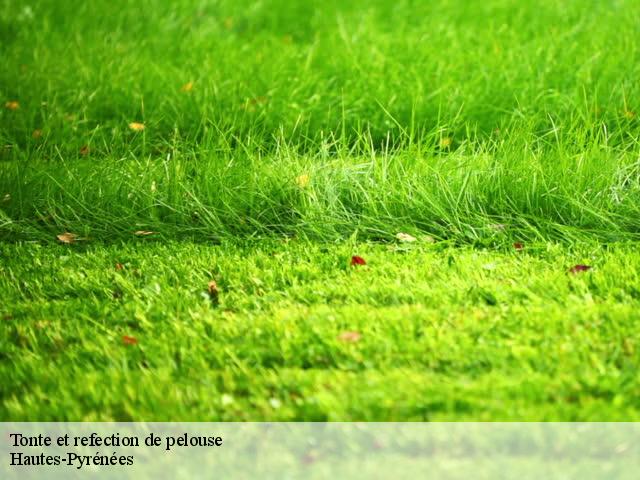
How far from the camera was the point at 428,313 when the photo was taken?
9.92ft

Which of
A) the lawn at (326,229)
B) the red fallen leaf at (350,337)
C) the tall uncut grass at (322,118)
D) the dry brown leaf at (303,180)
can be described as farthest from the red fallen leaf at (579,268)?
the dry brown leaf at (303,180)

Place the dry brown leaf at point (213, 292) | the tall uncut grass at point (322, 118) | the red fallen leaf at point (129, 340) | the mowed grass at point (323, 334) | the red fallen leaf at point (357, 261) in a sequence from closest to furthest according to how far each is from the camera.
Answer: the mowed grass at point (323, 334), the red fallen leaf at point (129, 340), the dry brown leaf at point (213, 292), the red fallen leaf at point (357, 261), the tall uncut grass at point (322, 118)

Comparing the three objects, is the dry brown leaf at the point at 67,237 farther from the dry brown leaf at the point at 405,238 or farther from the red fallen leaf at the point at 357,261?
the dry brown leaf at the point at 405,238

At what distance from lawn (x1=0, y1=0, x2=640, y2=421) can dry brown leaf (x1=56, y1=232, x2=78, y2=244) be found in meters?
0.03

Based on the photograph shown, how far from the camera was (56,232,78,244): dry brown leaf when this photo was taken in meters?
4.14

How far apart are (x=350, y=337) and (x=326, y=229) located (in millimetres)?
1285

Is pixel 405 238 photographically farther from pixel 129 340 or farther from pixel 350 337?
pixel 129 340

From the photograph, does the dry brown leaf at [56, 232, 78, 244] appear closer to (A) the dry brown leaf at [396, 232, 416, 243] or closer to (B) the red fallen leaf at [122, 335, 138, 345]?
(B) the red fallen leaf at [122, 335, 138, 345]

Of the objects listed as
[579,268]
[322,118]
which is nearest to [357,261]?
[579,268]

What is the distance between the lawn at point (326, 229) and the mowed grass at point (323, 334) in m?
0.01

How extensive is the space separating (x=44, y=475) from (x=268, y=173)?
2.29 meters

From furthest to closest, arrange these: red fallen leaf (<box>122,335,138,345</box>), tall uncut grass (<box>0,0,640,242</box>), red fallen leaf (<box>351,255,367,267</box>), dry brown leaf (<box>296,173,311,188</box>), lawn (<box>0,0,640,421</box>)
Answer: dry brown leaf (<box>296,173,311,188</box>)
tall uncut grass (<box>0,0,640,242</box>)
red fallen leaf (<box>351,255,367,267</box>)
red fallen leaf (<box>122,335,138,345</box>)
lawn (<box>0,0,640,421</box>)

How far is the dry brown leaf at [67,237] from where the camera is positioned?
414cm

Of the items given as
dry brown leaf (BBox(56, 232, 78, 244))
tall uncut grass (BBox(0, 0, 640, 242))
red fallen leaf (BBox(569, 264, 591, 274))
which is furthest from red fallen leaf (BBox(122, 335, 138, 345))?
red fallen leaf (BBox(569, 264, 591, 274))
